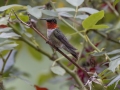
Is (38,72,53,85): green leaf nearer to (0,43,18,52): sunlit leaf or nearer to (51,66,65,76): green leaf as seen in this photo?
(51,66,65,76): green leaf

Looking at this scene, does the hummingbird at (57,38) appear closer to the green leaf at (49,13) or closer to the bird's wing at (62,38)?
the bird's wing at (62,38)

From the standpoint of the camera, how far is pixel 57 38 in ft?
4.00

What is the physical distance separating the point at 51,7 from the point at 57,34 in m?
0.09

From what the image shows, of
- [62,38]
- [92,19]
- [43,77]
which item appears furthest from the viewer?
[43,77]

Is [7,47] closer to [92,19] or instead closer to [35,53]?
[92,19]

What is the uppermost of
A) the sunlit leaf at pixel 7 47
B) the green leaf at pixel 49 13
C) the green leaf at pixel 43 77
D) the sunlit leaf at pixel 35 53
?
the green leaf at pixel 49 13

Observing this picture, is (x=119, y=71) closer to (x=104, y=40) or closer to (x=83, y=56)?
(x=83, y=56)

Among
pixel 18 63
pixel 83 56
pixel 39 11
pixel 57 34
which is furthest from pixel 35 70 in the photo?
pixel 39 11

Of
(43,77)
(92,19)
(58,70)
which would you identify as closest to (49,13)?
(92,19)

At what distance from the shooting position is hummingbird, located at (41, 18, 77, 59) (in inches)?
44.9

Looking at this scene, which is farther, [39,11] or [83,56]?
[83,56]

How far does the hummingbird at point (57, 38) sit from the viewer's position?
114 cm

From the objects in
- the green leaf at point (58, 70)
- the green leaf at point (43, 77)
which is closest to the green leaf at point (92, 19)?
the green leaf at point (58, 70)

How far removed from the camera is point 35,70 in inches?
95.7
